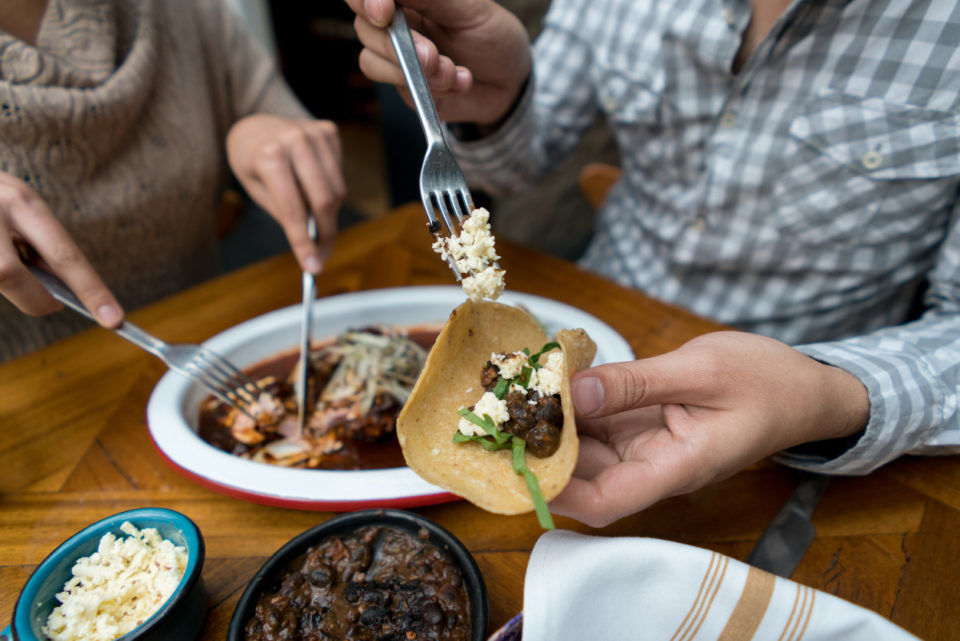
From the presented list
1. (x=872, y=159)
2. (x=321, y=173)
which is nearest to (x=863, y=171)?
(x=872, y=159)

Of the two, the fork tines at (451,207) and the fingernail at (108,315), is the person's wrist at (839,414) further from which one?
the fingernail at (108,315)

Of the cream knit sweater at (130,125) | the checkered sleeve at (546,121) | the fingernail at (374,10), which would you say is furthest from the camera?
the checkered sleeve at (546,121)

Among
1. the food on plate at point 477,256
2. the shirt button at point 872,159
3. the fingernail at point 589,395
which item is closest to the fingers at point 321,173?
the food on plate at point 477,256

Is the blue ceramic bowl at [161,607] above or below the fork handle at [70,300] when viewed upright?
below

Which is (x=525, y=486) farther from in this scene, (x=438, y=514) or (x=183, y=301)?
(x=183, y=301)

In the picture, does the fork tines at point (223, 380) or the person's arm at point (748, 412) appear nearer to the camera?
the person's arm at point (748, 412)

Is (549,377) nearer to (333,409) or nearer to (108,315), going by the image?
(333,409)

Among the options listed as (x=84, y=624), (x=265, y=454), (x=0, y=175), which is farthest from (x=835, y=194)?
(x=0, y=175)

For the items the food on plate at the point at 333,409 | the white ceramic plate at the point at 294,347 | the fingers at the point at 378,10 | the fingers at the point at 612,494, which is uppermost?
the fingers at the point at 378,10

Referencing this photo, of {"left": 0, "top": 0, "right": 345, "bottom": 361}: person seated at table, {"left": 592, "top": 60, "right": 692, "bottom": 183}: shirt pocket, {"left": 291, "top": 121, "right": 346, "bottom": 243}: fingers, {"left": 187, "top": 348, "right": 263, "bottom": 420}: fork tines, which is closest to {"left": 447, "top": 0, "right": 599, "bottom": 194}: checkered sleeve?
{"left": 592, "top": 60, "right": 692, "bottom": 183}: shirt pocket

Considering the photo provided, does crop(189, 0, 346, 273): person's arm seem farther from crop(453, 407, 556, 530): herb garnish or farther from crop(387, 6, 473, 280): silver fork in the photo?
crop(453, 407, 556, 530): herb garnish
